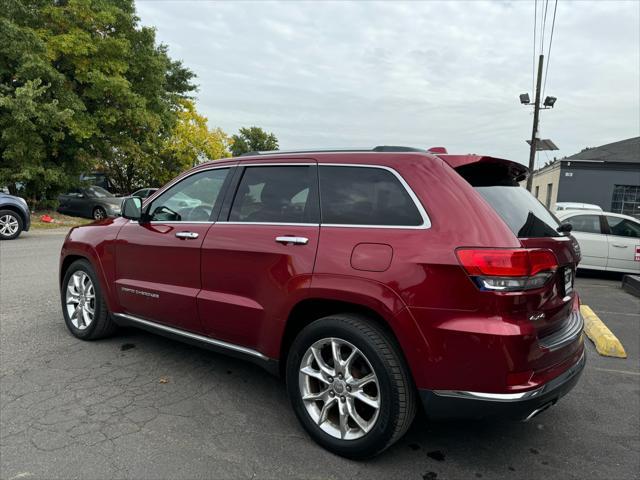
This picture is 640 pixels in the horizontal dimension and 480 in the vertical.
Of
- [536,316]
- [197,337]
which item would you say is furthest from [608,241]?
[197,337]

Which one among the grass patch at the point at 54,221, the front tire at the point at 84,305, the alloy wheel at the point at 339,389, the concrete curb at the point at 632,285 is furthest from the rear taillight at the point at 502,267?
the grass patch at the point at 54,221

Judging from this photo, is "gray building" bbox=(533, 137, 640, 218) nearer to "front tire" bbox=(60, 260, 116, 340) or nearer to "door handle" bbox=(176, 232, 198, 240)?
"front tire" bbox=(60, 260, 116, 340)

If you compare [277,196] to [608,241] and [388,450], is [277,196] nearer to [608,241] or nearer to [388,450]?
[388,450]

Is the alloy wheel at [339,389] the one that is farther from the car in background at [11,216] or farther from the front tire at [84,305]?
the car in background at [11,216]

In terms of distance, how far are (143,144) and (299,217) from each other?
20.9 m

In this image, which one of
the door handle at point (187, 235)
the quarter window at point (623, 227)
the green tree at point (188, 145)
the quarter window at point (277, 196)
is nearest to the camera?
the quarter window at point (277, 196)

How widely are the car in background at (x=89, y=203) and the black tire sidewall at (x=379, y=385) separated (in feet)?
59.1

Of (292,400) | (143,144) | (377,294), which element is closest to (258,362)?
(292,400)

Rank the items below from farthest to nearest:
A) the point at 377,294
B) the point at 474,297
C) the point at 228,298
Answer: the point at 228,298 → the point at 377,294 → the point at 474,297

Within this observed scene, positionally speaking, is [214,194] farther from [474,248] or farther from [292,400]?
[474,248]

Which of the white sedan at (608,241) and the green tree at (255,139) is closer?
the white sedan at (608,241)

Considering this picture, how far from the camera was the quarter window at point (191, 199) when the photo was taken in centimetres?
363

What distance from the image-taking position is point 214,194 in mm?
3625

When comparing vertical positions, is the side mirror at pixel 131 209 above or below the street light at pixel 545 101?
below
